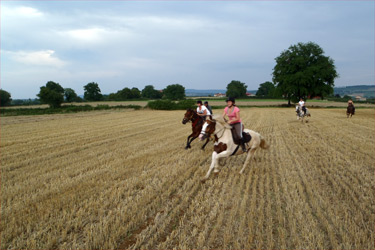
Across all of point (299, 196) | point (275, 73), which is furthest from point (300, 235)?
point (275, 73)

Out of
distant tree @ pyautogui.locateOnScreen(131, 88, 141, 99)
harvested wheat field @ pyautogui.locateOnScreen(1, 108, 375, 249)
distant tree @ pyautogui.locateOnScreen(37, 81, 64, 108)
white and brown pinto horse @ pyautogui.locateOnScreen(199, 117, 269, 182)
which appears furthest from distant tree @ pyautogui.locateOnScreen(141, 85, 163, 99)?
white and brown pinto horse @ pyautogui.locateOnScreen(199, 117, 269, 182)

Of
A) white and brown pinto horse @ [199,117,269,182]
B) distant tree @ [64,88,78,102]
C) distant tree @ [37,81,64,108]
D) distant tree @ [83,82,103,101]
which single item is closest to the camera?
white and brown pinto horse @ [199,117,269,182]

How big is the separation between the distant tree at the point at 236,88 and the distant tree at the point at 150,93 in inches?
1551

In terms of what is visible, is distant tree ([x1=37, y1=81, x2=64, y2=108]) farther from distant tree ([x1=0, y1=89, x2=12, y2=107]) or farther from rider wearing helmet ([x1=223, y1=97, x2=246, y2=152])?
rider wearing helmet ([x1=223, y1=97, x2=246, y2=152])

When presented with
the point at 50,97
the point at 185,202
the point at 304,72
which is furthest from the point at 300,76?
the point at 50,97

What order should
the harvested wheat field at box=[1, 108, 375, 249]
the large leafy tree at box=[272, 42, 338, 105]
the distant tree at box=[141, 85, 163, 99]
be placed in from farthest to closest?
the distant tree at box=[141, 85, 163, 99] < the large leafy tree at box=[272, 42, 338, 105] < the harvested wheat field at box=[1, 108, 375, 249]

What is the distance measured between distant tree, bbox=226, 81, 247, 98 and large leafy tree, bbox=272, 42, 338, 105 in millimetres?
57374

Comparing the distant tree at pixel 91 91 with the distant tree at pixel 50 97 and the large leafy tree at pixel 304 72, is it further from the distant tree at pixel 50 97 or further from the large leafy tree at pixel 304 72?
the large leafy tree at pixel 304 72

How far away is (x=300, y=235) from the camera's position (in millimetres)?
3551

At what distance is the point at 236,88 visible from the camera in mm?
A: 109875

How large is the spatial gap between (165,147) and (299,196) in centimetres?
656

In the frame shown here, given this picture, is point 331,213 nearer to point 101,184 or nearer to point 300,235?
point 300,235

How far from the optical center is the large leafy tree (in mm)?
43688

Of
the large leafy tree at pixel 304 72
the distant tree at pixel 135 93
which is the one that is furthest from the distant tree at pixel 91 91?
the large leafy tree at pixel 304 72
